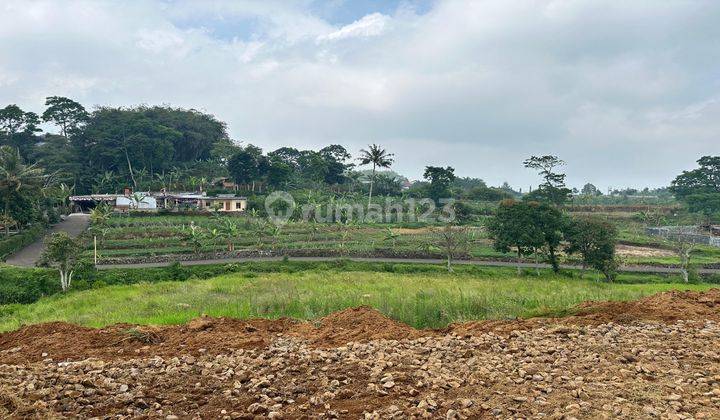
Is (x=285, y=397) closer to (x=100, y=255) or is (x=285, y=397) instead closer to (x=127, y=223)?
(x=100, y=255)

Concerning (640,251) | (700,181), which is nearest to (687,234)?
(640,251)

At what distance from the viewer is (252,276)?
2358 cm

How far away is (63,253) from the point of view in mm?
20094

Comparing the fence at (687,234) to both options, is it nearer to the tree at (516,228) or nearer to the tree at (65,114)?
the tree at (516,228)

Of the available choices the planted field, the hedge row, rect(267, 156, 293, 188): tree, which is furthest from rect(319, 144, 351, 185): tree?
the hedge row

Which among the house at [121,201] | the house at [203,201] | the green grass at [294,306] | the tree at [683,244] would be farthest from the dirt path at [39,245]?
the tree at [683,244]

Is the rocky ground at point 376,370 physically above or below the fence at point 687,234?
above

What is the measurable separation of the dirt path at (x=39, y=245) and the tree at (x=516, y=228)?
28539mm

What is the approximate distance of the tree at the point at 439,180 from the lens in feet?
205

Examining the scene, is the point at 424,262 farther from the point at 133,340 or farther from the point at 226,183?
the point at 226,183

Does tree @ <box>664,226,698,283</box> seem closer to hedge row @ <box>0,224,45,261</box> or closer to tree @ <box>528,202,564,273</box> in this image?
tree @ <box>528,202,564,273</box>

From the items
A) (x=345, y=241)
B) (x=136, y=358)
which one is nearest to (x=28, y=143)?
(x=345, y=241)

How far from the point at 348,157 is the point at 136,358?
72.2 metres

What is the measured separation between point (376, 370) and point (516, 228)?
23.8 m
